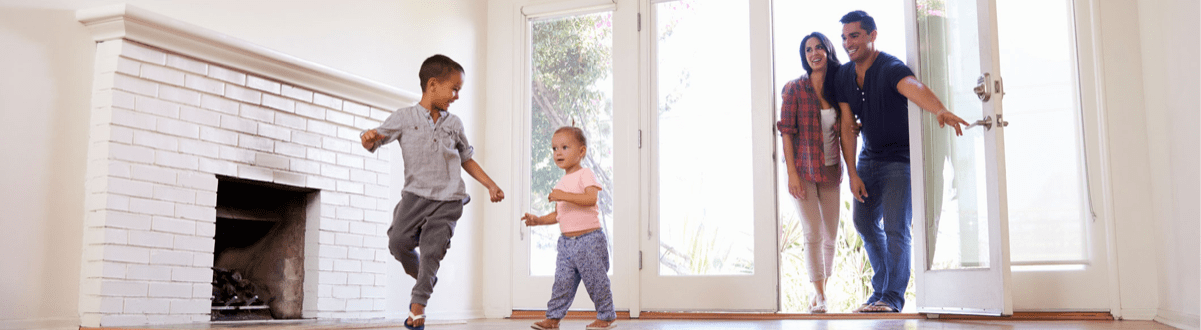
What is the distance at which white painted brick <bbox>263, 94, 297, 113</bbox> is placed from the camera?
10.9 feet

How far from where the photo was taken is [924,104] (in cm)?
363

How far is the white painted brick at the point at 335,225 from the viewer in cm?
358

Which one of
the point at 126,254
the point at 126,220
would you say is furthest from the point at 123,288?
the point at 126,220

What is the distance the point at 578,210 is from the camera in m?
3.04

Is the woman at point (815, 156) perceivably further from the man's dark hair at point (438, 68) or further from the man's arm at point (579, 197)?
the man's dark hair at point (438, 68)

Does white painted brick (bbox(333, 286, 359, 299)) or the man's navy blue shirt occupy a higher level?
the man's navy blue shirt

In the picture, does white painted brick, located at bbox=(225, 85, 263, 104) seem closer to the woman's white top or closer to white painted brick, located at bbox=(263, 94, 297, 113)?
white painted brick, located at bbox=(263, 94, 297, 113)

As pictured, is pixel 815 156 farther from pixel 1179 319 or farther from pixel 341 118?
pixel 341 118

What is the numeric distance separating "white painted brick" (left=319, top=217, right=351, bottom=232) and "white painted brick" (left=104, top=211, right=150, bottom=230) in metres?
0.81

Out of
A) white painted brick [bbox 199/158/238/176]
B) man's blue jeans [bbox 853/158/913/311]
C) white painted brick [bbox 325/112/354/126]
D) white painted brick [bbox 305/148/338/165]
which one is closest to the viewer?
white painted brick [bbox 199/158/238/176]

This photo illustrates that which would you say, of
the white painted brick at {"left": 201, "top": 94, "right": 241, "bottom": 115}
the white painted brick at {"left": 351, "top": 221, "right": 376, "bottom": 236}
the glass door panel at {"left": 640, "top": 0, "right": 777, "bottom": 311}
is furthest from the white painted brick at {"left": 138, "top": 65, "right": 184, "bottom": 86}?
the glass door panel at {"left": 640, "top": 0, "right": 777, "bottom": 311}

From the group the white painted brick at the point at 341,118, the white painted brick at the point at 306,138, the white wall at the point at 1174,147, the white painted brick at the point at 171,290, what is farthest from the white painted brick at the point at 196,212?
the white wall at the point at 1174,147

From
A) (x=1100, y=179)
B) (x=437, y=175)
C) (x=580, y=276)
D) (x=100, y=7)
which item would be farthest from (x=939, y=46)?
(x=100, y=7)

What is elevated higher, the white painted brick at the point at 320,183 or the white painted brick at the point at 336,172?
the white painted brick at the point at 336,172
